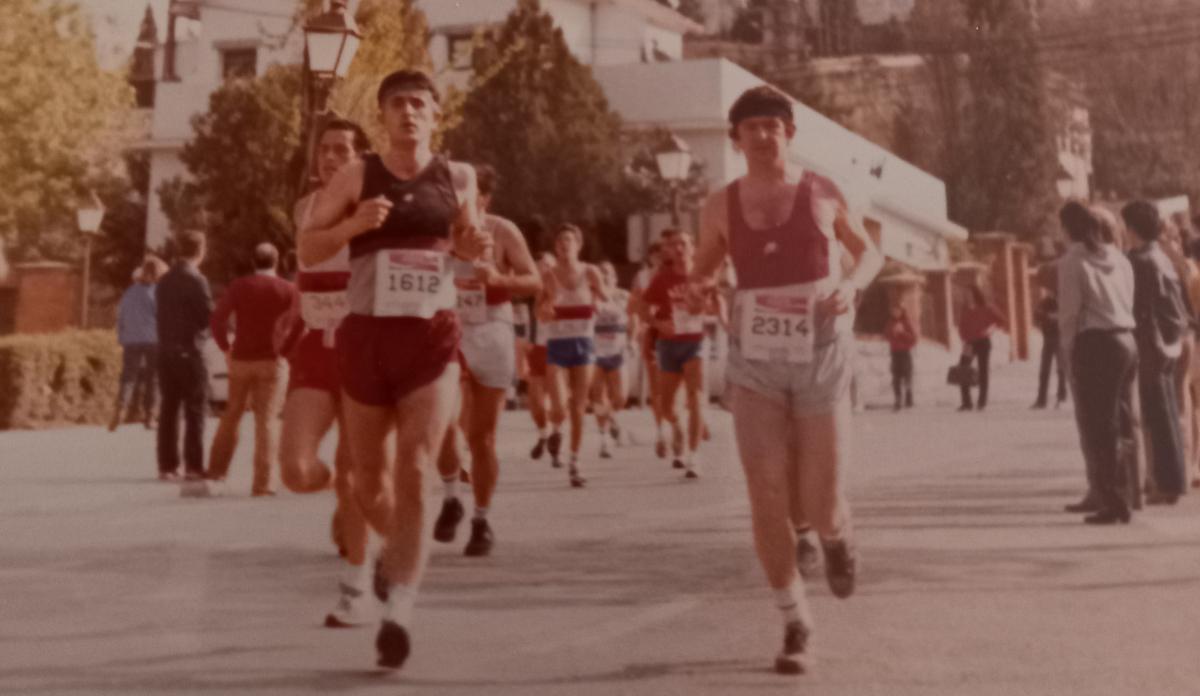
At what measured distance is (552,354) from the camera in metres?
11.7

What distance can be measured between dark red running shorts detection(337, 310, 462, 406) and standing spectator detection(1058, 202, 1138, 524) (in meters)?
4.06

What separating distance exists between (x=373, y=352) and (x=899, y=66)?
13069 mm

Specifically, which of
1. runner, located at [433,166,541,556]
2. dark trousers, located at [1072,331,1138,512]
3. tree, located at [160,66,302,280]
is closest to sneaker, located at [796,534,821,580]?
runner, located at [433,166,541,556]

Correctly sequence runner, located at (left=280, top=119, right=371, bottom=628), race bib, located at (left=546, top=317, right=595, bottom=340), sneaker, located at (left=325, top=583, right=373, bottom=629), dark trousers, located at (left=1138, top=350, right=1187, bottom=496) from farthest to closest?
race bib, located at (left=546, top=317, right=595, bottom=340)
dark trousers, located at (left=1138, top=350, right=1187, bottom=496)
runner, located at (left=280, top=119, right=371, bottom=628)
sneaker, located at (left=325, top=583, right=373, bottom=629)

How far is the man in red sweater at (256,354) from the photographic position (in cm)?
973

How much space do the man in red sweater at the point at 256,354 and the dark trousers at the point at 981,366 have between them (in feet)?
40.4

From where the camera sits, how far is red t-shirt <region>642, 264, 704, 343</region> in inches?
446

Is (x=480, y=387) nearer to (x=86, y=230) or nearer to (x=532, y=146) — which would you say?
(x=86, y=230)

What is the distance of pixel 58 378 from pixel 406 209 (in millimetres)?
14070

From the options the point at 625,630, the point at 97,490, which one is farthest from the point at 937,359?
the point at 625,630

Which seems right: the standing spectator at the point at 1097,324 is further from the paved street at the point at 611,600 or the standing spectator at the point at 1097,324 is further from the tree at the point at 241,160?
the tree at the point at 241,160

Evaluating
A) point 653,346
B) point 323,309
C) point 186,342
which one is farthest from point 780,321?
point 653,346

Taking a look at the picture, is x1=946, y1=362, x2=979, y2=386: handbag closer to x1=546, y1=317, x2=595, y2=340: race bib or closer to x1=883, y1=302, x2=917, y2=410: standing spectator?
x1=883, y1=302, x2=917, y2=410: standing spectator

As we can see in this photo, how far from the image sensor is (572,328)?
38.0 ft
